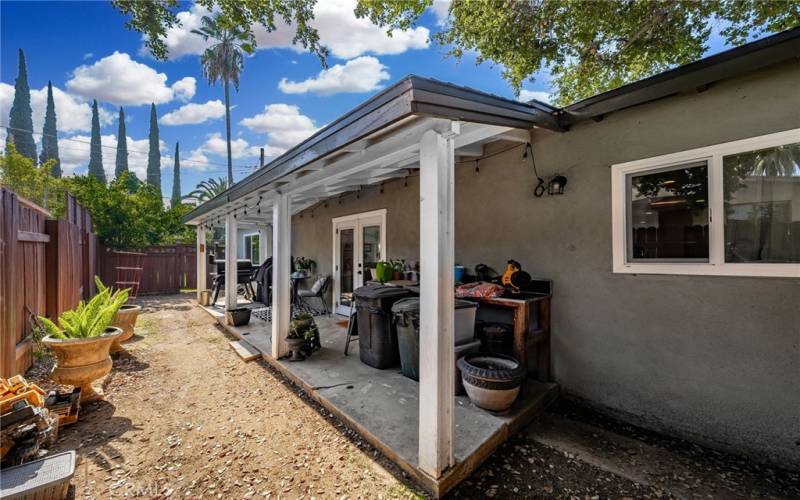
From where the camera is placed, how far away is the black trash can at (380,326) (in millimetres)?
3775

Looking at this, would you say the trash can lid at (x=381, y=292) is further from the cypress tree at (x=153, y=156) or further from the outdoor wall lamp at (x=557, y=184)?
the cypress tree at (x=153, y=156)

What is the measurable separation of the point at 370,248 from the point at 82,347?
4.09 meters

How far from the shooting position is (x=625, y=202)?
2.92 m

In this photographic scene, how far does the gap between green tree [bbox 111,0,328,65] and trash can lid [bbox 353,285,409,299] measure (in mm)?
3851

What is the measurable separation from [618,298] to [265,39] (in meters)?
5.80

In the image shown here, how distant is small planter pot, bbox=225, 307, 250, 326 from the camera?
236 inches

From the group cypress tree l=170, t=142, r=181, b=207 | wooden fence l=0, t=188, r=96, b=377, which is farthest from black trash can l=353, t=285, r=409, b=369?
cypress tree l=170, t=142, r=181, b=207

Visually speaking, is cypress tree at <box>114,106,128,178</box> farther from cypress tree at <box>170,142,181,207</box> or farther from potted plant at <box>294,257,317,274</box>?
potted plant at <box>294,257,317,274</box>

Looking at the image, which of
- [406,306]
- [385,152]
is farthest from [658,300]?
[385,152]

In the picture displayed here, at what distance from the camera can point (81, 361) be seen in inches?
119

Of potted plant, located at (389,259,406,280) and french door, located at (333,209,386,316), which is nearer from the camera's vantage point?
potted plant, located at (389,259,406,280)

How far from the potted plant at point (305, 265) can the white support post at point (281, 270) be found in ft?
11.3

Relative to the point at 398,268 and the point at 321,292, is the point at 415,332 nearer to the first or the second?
the point at 398,268

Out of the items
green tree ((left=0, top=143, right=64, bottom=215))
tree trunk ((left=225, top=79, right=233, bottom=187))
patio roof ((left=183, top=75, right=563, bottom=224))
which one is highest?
tree trunk ((left=225, top=79, right=233, bottom=187))
